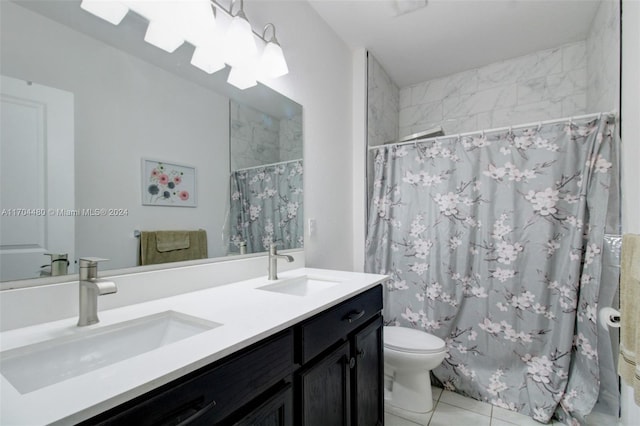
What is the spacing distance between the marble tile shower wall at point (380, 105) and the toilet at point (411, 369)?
1.46 metres

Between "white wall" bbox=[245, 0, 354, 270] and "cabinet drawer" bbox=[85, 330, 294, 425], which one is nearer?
"cabinet drawer" bbox=[85, 330, 294, 425]

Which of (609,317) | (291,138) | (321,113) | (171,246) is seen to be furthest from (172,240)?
(609,317)

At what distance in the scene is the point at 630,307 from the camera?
1.12 meters

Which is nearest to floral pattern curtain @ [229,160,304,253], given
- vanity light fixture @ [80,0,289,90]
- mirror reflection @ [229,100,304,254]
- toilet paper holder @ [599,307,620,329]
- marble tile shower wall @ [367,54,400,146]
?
mirror reflection @ [229,100,304,254]

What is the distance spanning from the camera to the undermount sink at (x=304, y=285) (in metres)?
1.42

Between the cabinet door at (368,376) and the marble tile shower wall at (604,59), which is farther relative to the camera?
the marble tile shower wall at (604,59)

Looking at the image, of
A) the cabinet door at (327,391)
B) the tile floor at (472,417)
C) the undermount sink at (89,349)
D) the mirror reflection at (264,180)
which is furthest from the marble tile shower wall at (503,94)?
the undermount sink at (89,349)

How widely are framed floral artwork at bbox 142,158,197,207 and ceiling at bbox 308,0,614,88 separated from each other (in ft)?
4.73

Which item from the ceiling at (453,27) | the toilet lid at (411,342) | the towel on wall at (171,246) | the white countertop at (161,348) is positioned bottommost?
the toilet lid at (411,342)

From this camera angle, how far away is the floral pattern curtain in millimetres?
1432

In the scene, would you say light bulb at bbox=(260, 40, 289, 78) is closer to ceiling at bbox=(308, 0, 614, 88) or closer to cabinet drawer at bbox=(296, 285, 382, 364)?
ceiling at bbox=(308, 0, 614, 88)

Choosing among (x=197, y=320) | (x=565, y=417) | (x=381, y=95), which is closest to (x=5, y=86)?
(x=197, y=320)

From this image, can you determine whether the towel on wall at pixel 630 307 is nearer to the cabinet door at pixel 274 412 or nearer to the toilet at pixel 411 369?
the toilet at pixel 411 369

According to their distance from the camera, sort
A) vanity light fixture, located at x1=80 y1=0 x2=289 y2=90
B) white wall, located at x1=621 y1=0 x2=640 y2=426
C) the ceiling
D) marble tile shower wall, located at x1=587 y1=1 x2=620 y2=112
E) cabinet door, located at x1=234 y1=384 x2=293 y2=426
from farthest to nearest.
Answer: the ceiling
marble tile shower wall, located at x1=587 y1=1 x2=620 y2=112
white wall, located at x1=621 y1=0 x2=640 y2=426
vanity light fixture, located at x1=80 y1=0 x2=289 y2=90
cabinet door, located at x1=234 y1=384 x2=293 y2=426
